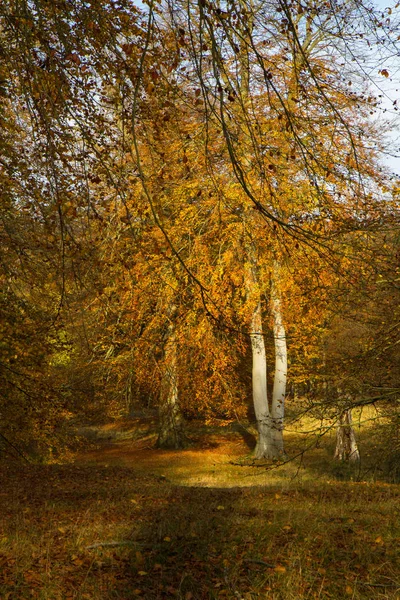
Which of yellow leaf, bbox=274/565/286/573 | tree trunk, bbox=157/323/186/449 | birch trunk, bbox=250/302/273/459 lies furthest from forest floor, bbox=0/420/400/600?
tree trunk, bbox=157/323/186/449

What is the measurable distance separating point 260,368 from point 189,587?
12.3 metres

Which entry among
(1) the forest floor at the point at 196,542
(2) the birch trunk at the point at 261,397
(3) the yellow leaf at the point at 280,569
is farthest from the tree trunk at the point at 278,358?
(3) the yellow leaf at the point at 280,569

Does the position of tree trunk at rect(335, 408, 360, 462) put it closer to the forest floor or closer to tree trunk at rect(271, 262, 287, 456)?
tree trunk at rect(271, 262, 287, 456)

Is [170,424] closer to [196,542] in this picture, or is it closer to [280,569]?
[196,542]

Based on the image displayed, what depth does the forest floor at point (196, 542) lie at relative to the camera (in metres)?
4.93

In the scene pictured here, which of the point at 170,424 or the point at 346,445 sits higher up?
the point at 170,424

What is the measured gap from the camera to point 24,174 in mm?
7684

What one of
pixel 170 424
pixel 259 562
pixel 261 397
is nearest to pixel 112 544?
pixel 259 562

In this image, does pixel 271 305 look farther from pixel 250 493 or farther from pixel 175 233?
pixel 250 493

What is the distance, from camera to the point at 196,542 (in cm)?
595

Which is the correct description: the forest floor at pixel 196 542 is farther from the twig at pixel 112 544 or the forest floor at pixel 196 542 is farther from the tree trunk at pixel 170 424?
the tree trunk at pixel 170 424

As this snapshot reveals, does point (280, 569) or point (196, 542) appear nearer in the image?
point (280, 569)

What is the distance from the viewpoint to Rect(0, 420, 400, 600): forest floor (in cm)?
493

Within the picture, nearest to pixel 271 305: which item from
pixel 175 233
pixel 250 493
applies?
pixel 175 233
